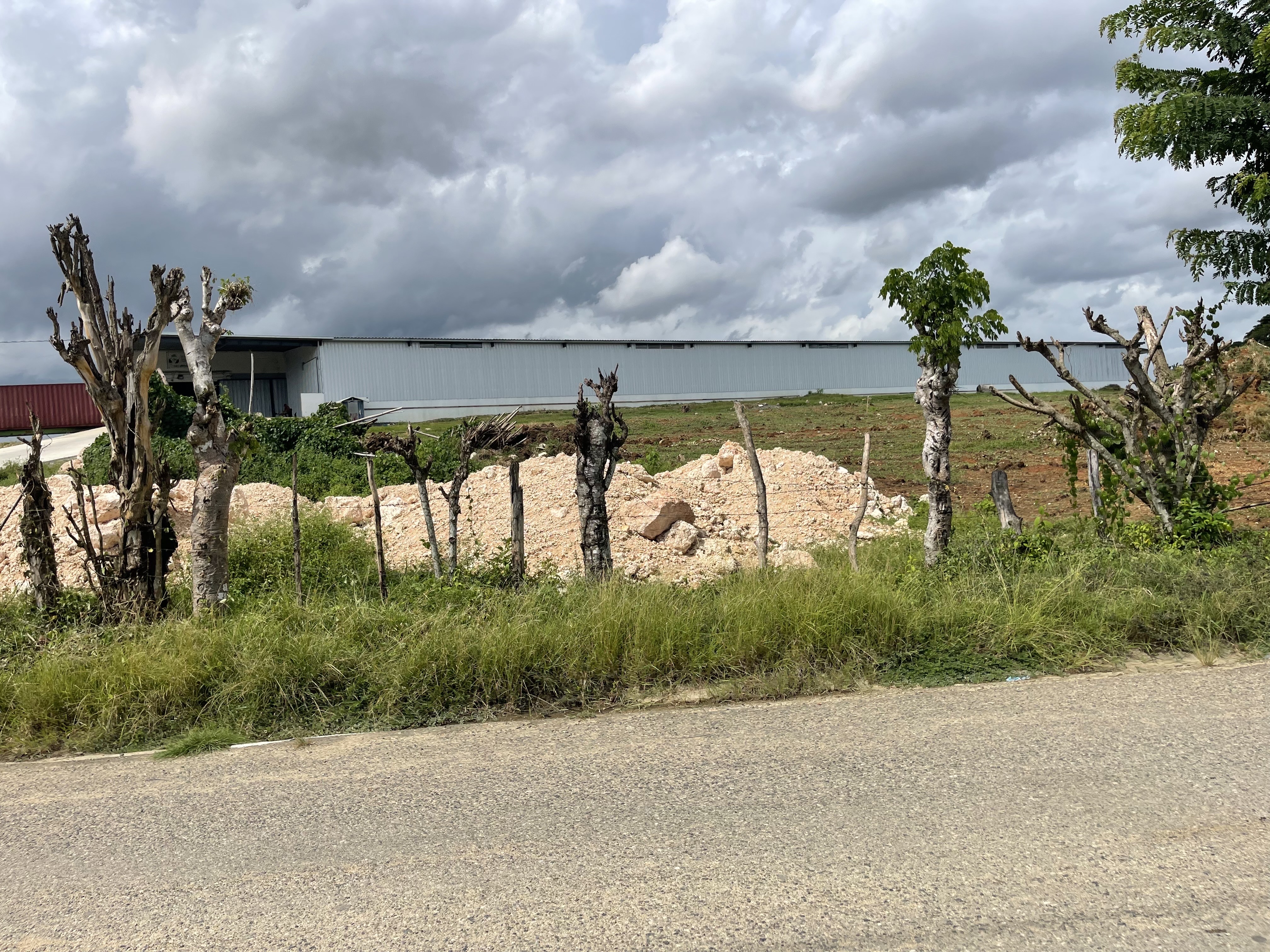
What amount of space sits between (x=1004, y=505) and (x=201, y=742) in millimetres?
7185

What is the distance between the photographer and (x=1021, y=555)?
7.98 meters

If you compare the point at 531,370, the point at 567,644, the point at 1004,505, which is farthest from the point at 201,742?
the point at 531,370

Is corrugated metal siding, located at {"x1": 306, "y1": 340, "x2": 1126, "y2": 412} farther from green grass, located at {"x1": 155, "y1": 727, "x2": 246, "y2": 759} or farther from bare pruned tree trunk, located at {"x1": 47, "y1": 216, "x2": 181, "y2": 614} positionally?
green grass, located at {"x1": 155, "y1": 727, "x2": 246, "y2": 759}

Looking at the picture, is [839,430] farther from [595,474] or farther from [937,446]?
[595,474]

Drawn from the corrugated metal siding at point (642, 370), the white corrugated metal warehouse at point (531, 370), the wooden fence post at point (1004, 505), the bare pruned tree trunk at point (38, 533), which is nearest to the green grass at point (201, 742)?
the bare pruned tree trunk at point (38, 533)

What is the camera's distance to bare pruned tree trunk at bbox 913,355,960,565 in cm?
761

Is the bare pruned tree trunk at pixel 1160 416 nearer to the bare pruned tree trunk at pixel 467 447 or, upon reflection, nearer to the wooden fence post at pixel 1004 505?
the wooden fence post at pixel 1004 505

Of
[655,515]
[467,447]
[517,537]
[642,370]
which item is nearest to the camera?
[517,537]

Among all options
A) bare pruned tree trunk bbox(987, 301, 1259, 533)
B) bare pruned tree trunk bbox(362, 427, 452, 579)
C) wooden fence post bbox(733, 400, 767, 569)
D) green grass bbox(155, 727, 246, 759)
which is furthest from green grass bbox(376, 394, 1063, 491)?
green grass bbox(155, 727, 246, 759)

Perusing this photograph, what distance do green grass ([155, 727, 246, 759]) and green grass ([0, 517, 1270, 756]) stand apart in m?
0.09

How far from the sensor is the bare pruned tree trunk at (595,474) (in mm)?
7844

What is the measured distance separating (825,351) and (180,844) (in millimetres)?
53496

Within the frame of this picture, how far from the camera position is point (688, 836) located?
3607mm

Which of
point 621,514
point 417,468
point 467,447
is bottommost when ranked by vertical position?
point 621,514
